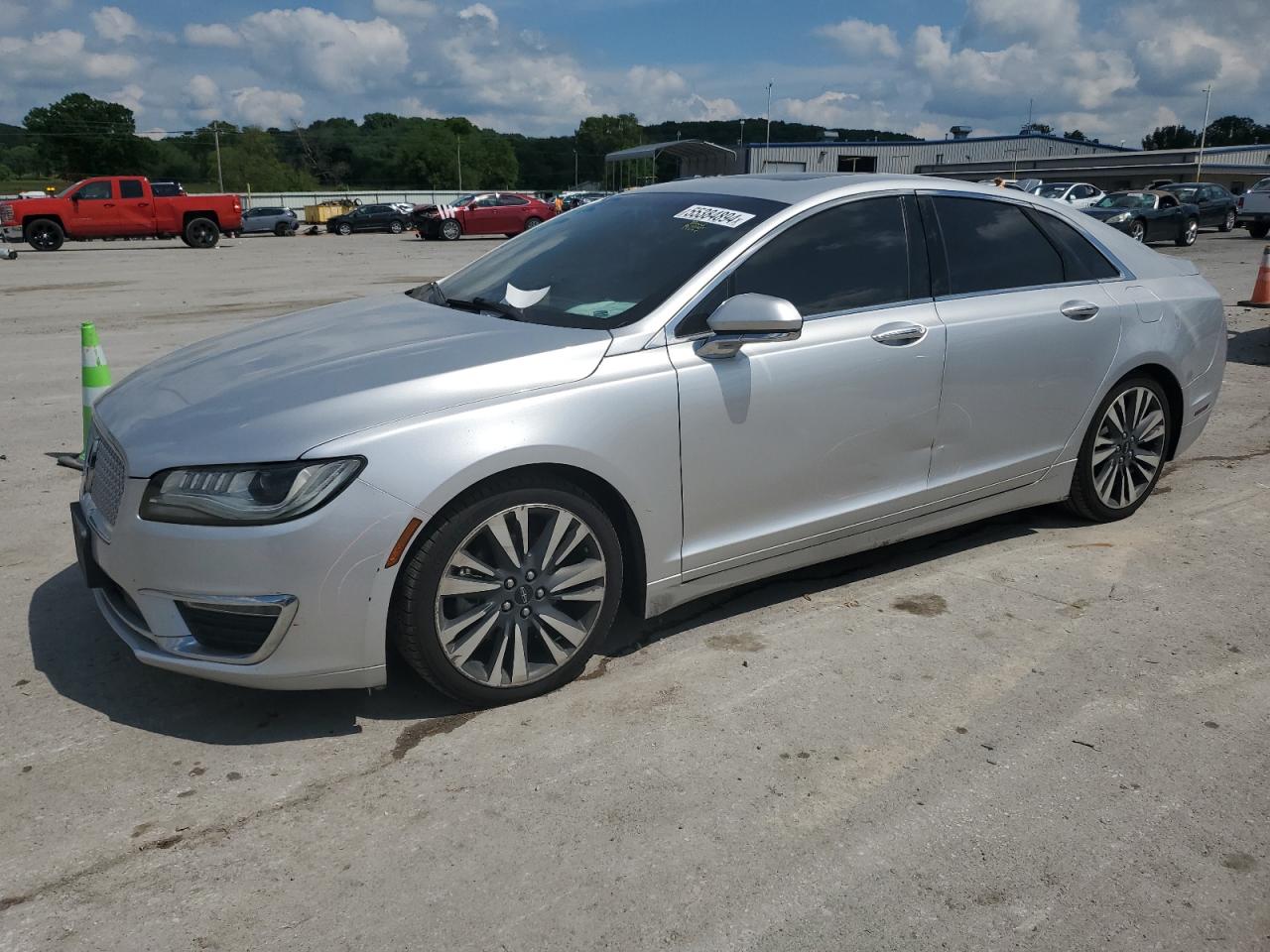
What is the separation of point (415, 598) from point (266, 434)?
2.05ft

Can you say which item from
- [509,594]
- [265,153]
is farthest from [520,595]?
[265,153]

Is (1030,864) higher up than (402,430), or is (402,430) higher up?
(402,430)

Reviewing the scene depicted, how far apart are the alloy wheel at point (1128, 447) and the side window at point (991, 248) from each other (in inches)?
29.2

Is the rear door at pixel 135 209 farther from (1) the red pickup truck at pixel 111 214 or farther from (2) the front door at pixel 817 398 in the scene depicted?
(2) the front door at pixel 817 398

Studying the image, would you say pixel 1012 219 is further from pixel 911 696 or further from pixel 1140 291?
pixel 911 696

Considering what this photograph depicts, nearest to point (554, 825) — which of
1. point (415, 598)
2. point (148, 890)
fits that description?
point (415, 598)

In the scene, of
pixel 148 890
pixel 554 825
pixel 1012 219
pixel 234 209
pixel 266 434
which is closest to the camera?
pixel 148 890

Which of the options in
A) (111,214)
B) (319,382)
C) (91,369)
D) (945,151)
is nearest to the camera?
(319,382)

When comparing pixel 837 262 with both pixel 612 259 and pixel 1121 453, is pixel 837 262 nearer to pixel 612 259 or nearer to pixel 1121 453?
pixel 612 259

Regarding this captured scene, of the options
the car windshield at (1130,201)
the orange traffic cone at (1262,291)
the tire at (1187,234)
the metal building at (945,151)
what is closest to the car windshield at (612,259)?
the orange traffic cone at (1262,291)

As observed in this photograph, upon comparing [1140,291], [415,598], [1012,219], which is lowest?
[415,598]

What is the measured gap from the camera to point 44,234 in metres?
28.1

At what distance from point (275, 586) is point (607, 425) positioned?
43.0 inches

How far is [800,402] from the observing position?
3693mm
